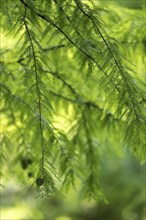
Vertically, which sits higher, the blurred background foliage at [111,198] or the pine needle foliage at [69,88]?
the blurred background foliage at [111,198]

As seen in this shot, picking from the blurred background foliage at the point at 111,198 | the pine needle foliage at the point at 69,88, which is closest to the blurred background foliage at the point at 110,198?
the blurred background foliage at the point at 111,198

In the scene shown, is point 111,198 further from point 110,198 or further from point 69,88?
point 69,88

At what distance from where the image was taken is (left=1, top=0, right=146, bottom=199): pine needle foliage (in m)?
1.72

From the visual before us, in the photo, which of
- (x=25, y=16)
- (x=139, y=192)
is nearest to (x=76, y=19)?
(x=25, y=16)

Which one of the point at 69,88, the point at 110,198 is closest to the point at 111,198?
the point at 110,198

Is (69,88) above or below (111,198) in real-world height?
below

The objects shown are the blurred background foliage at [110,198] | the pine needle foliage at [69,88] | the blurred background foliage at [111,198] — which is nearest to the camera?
the pine needle foliage at [69,88]

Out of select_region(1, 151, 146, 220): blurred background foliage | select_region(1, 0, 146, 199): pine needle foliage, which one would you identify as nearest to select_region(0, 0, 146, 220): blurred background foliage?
select_region(1, 151, 146, 220): blurred background foliage

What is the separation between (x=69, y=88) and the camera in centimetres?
265

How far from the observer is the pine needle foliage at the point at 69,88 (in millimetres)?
1721

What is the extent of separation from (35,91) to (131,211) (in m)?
7.37

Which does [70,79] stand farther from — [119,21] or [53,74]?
[119,21]

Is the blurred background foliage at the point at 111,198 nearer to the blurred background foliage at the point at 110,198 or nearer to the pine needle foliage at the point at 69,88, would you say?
the blurred background foliage at the point at 110,198

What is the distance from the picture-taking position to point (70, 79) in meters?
2.66
